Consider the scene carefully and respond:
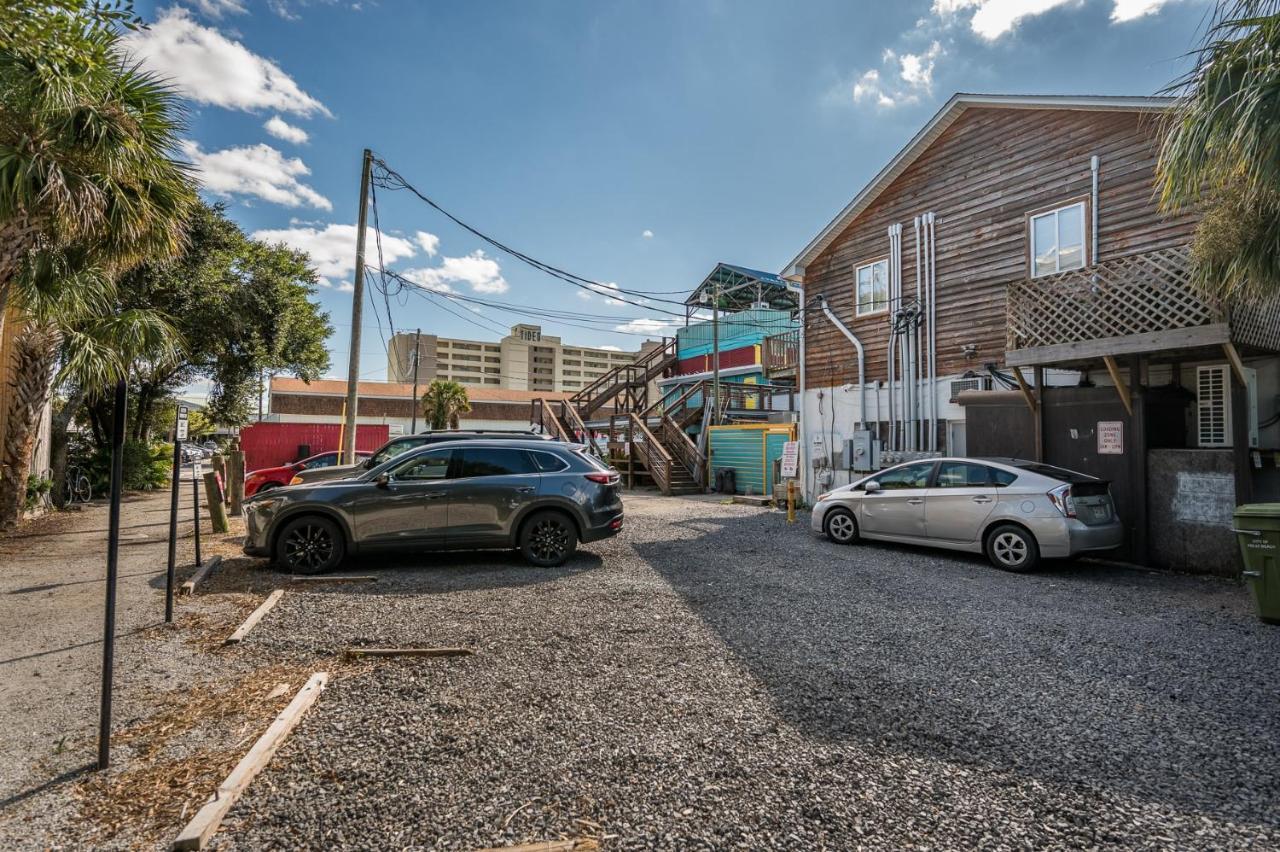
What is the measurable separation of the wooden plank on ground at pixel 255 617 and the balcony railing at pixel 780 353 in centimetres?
1459

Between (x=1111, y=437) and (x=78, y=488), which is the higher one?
(x=1111, y=437)

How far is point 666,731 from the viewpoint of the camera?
3.43 meters

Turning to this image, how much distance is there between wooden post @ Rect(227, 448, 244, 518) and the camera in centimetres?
1298

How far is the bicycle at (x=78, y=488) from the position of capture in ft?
48.2

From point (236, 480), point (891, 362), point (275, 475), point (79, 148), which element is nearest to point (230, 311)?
point (275, 475)

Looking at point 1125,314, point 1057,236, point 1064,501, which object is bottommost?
point 1064,501

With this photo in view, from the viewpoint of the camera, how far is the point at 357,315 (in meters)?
11.8

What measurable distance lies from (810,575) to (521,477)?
365 centimetres

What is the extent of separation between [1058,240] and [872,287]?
3.69m

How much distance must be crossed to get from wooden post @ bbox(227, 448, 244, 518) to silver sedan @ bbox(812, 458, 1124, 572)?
11.7m

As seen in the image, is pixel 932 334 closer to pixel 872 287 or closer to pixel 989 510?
pixel 872 287

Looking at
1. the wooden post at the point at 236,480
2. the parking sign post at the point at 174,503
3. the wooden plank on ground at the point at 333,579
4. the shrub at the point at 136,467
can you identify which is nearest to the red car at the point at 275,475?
the shrub at the point at 136,467

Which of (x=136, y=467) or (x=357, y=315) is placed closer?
(x=357, y=315)

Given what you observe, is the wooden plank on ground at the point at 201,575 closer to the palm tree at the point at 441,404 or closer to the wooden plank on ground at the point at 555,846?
the wooden plank on ground at the point at 555,846
